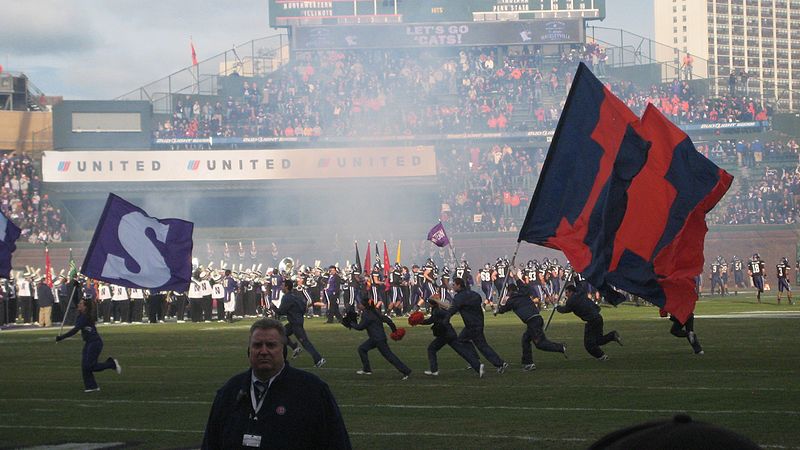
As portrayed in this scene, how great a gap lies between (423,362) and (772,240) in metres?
43.1

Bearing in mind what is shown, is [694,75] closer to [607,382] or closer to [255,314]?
[255,314]

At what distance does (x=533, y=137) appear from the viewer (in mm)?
69438

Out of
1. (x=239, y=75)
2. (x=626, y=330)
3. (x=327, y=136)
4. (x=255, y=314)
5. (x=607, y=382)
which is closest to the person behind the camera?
(x=607, y=382)

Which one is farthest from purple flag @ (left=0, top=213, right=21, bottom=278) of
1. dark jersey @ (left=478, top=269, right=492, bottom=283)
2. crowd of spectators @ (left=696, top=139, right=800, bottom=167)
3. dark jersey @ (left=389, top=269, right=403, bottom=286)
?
crowd of spectators @ (left=696, top=139, right=800, bottom=167)

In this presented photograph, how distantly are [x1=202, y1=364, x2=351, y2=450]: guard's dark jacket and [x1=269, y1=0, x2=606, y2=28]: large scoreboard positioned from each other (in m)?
72.3

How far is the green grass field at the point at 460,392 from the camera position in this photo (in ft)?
41.8

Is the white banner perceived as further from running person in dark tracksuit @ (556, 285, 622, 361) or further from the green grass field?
running person in dark tracksuit @ (556, 285, 622, 361)

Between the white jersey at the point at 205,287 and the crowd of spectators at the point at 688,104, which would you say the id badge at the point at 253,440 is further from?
the crowd of spectators at the point at 688,104

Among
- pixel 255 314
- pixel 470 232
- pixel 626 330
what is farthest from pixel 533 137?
pixel 626 330

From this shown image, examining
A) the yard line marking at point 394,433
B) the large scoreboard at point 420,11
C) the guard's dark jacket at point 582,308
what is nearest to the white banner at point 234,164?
the large scoreboard at point 420,11

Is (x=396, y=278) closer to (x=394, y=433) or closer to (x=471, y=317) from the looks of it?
(x=471, y=317)

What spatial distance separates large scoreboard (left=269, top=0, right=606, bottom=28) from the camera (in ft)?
252

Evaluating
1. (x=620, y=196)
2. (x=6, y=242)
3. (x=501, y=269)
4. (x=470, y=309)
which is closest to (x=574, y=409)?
(x=620, y=196)

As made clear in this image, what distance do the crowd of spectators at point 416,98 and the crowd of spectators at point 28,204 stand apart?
25.2 feet
